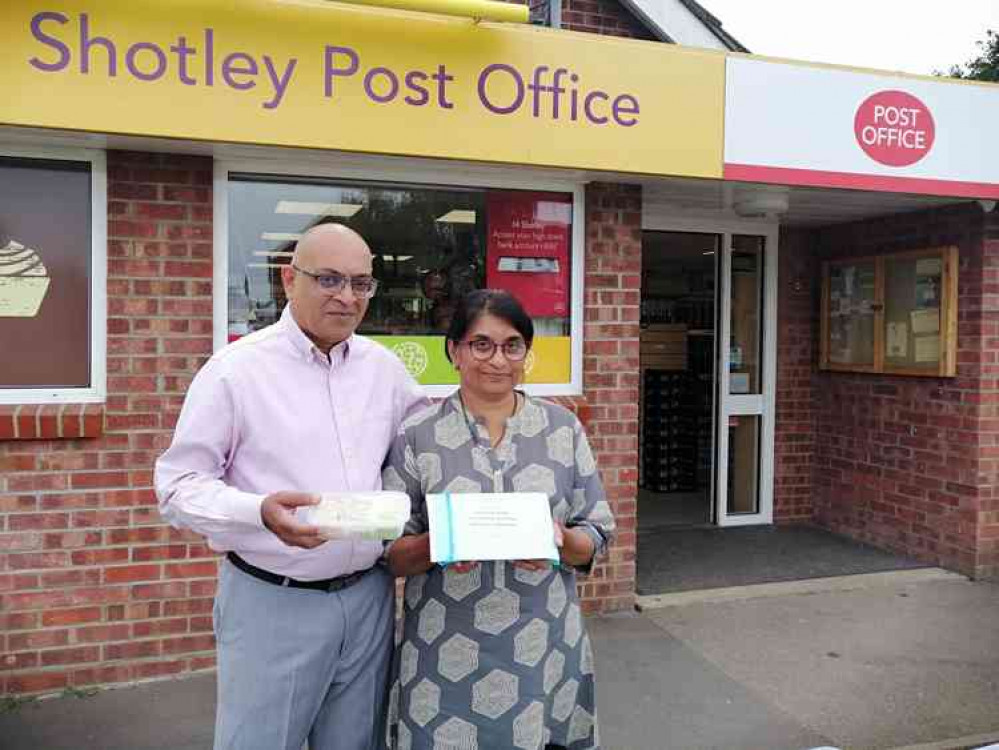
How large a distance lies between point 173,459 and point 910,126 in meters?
4.70

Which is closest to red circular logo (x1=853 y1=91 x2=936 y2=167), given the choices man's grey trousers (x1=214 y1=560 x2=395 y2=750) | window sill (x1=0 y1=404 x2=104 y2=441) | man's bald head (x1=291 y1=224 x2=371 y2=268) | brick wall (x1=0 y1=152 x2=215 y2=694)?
brick wall (x1=0 y1=152 x2=215 y2=694)

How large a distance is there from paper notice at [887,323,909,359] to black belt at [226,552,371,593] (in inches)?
208

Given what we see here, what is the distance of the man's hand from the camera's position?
1831mm

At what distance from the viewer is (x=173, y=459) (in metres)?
2.03

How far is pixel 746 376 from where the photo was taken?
22.9 feet

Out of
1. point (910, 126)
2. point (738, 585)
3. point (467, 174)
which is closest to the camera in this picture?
point (467, 174)

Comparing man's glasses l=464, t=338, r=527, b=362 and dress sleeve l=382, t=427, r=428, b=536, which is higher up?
man's glasses l=464, t=338, r=527, b=362

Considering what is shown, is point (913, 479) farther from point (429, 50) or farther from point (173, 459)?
point (173, 459)

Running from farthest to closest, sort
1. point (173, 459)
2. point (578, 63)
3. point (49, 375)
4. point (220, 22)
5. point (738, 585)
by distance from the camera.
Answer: point (738, 585), point (578, 63), point (49, 375), point (220, 22), point (173, 459)

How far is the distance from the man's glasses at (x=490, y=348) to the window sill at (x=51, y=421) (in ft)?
8.29

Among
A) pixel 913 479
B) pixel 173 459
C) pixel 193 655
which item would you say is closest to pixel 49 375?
pixel 193 655

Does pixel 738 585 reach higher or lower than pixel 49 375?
lower

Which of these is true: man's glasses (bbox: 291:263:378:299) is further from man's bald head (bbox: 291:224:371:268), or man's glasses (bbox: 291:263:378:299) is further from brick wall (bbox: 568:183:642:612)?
brick wall (bbox: 568:183:642:612)

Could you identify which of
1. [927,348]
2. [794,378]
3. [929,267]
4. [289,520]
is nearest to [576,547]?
[289,520]
